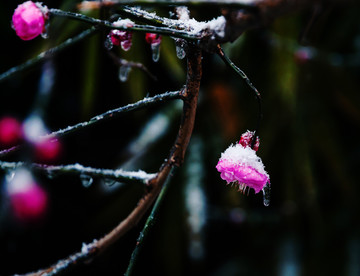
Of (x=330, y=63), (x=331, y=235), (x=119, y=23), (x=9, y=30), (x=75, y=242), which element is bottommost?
(x=331, y=235)

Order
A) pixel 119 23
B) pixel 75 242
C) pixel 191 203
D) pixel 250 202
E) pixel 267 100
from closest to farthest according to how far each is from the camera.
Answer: pixel 119 23
pixel 191 203
pixel 75 242
pixel 267 100
pixel 250 202

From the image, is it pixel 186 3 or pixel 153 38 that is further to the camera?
pixel 153 38

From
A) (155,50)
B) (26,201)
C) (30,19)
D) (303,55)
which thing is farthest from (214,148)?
(30,19)

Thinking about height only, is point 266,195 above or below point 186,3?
below

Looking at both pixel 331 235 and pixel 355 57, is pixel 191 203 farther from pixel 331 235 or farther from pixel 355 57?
pixel 355 57

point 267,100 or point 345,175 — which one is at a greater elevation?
point 267,100

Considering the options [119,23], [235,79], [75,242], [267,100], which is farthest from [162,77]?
[119,23]

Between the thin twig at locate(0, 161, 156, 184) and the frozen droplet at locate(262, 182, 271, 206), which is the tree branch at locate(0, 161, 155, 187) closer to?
the thin twig at locate(0, 161, 156, 184)

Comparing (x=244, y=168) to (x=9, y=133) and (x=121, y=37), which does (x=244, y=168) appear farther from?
(x=9, y=133)
